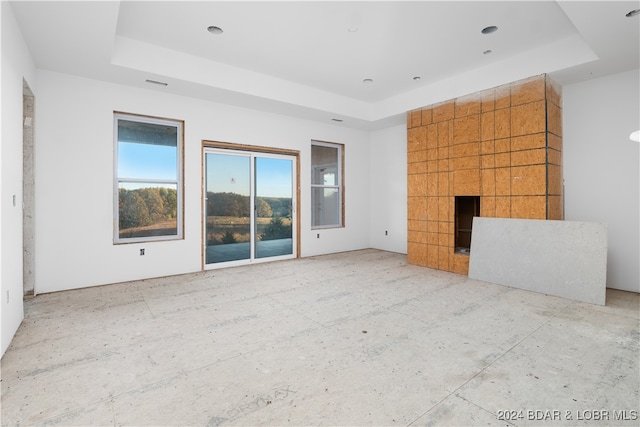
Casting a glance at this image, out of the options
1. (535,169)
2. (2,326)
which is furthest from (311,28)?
(2,326)

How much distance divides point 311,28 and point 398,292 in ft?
11.4

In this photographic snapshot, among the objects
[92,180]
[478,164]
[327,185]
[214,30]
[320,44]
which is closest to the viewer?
[214,30]

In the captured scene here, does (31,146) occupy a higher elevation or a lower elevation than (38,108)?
lower

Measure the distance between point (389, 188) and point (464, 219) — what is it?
2061 mm

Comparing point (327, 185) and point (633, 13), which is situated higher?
point (633, 13)

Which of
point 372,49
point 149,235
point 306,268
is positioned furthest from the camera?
point 306,268

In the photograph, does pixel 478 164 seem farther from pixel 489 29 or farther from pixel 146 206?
pixel 146 206

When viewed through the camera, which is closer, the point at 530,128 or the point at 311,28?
the point at 311,28

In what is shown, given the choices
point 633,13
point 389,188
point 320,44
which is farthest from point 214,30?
point 389,188

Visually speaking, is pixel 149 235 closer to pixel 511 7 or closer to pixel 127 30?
pixel 127 30

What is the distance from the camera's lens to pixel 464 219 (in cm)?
588

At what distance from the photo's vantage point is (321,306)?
3676mm

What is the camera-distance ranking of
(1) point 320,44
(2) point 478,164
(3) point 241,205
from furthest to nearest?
1. (3) point 241,205
2. (2) point 478,164
3. (1) point 320,44

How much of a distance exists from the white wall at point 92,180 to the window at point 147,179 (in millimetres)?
141
